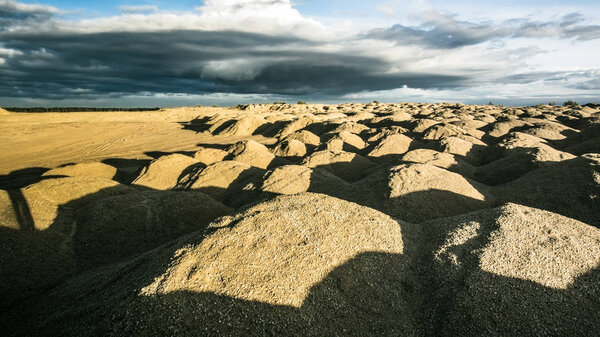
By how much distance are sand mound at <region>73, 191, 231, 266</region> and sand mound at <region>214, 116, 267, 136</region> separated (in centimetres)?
1372

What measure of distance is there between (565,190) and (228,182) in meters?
8.24

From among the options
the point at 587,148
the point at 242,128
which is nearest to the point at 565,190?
the point at 587,148

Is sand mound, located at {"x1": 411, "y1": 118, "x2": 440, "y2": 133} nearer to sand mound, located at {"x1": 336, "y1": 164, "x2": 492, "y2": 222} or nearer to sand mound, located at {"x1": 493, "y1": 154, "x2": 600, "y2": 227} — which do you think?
sand mound, located at {"x1": 493, "y1": 154, "x2": 600, "y2": 227}

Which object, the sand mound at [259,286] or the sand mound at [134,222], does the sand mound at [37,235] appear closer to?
the sand mound at [134,222]

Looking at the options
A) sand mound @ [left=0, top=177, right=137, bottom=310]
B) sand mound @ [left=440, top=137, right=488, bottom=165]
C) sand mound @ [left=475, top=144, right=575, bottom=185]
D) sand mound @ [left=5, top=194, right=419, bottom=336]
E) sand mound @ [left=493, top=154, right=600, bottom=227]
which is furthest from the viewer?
sand mound @ [left=440, top=137, right=488, bottom=165]

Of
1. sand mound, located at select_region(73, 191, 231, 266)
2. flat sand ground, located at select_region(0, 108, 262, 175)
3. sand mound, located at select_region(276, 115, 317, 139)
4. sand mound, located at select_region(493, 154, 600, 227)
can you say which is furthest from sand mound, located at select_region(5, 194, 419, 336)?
sand mound, located at select_region(276, 115, 317, 139)

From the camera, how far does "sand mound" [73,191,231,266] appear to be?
5.58 metres

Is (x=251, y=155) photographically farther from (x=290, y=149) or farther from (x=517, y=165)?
(x=517, y=165)

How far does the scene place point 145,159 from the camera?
46.0ft

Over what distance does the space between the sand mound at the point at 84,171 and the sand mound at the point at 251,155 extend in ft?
14.2

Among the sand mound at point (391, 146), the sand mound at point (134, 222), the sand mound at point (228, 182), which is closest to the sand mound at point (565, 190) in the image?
the sand mound at point (391, 146)

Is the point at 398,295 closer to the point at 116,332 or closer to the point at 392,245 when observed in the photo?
the point at 392,245

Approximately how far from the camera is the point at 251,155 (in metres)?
11.6

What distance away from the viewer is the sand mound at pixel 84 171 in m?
9.75
